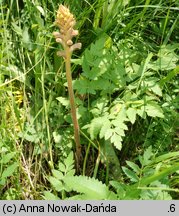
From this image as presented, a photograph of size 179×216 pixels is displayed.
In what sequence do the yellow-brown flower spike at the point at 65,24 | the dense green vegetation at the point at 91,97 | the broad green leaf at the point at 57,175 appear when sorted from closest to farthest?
the yellow-brown flower spike at the point at 65,24
the broad green leaf at the point at 57,175
the dense green vegetation at the point at 91,97

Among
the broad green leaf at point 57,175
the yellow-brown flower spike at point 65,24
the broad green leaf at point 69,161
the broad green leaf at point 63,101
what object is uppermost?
the yellow-brown flower spike at point 65,24

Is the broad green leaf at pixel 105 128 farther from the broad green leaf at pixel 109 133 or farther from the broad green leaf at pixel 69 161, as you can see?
the broad green leaf at pixel 69 161

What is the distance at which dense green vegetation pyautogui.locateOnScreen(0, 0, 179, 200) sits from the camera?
191cm

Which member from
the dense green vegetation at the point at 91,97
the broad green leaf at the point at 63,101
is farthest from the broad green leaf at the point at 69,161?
the broad green leaf at the point at 63,101

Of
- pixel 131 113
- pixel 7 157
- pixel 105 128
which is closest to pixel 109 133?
pixel 105 128

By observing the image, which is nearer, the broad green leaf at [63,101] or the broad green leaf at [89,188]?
the broad green leaf at [89,188]

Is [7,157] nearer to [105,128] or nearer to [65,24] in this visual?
[105,128]

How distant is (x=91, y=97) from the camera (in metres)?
2.11

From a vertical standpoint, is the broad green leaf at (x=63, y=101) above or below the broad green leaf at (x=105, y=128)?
above

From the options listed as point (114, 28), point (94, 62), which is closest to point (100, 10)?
point (114, 28)

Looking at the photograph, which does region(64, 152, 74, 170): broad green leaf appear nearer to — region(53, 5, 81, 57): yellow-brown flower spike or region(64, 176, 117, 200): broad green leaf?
region(64, 176, 117, 200): broad green leaf

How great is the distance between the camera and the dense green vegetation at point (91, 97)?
191 cm

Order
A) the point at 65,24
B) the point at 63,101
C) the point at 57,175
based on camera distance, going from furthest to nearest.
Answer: the point at 63,101 < the point at 57,175 < the point at 65,24

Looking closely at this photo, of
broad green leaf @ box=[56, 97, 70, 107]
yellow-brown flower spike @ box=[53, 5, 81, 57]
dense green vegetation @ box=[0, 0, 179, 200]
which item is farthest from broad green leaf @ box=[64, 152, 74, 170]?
yellow-brown flower spike @ box=[53, 5, 81, 57]
